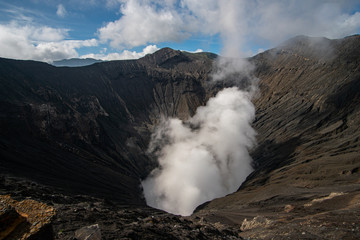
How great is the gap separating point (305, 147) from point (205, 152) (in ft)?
140

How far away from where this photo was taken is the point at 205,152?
103875mm

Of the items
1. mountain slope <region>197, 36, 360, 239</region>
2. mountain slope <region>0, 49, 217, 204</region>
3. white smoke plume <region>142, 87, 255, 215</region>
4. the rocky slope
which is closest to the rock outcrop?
the rocky slope

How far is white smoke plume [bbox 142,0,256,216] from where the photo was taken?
84625 millimetres

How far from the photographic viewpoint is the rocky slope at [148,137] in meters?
23.6

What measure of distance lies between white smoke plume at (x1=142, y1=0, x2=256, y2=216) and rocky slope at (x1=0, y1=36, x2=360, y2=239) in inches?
244

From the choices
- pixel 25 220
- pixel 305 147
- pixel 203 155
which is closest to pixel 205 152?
pixel 203 155

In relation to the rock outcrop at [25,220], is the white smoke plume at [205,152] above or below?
above

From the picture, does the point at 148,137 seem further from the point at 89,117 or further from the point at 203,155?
the point at 89,117

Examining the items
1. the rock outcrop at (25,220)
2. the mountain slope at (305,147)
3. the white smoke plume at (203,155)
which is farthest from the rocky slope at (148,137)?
the white smoke plume at (203,155)

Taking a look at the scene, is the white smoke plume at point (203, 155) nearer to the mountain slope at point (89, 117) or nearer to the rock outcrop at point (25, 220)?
the mountain slope at point (89, 117)

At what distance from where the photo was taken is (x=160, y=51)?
6639 inches

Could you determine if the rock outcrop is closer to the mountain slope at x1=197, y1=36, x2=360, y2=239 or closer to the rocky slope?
the rocky slope

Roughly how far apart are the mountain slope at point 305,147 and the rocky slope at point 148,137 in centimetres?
36

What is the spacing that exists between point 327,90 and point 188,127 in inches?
2538
